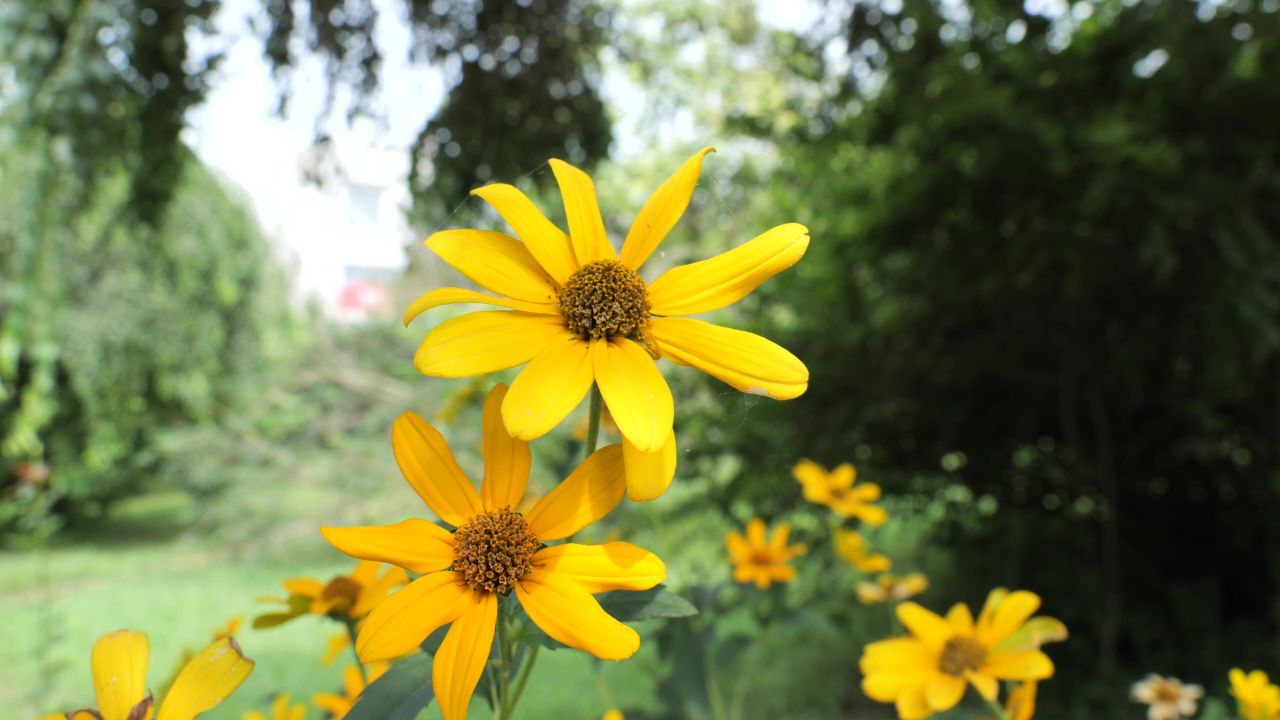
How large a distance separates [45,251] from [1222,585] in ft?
13.2

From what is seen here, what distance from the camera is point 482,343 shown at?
1.23ft

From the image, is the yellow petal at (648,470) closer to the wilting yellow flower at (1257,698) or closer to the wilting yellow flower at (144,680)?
the wilting yellow flower at (144,680)

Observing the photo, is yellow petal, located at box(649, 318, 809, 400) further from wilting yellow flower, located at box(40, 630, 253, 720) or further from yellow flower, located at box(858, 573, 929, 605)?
yellow flower, located at box(858, 573, 929, 605)

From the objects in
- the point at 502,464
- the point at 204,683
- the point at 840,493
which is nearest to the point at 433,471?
the point at 502,464

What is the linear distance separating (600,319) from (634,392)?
5 cm

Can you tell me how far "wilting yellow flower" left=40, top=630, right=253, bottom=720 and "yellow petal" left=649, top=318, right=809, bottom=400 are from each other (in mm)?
250

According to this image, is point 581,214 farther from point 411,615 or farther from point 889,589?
point 889,589

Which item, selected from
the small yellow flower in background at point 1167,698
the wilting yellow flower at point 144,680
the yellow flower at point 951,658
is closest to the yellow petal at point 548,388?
the wilting yellow flower at point 144,680

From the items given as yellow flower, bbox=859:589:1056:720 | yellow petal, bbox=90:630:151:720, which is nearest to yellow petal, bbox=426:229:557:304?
yellow petal, bbox=90:630:151:720

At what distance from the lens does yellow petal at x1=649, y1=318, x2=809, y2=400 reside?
0.38 m

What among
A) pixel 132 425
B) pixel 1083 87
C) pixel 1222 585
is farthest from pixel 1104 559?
pixel 132 425

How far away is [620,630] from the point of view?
363 millimetres

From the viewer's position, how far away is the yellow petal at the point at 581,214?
1.38ft

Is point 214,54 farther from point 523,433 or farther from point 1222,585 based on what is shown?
point 1222,585
